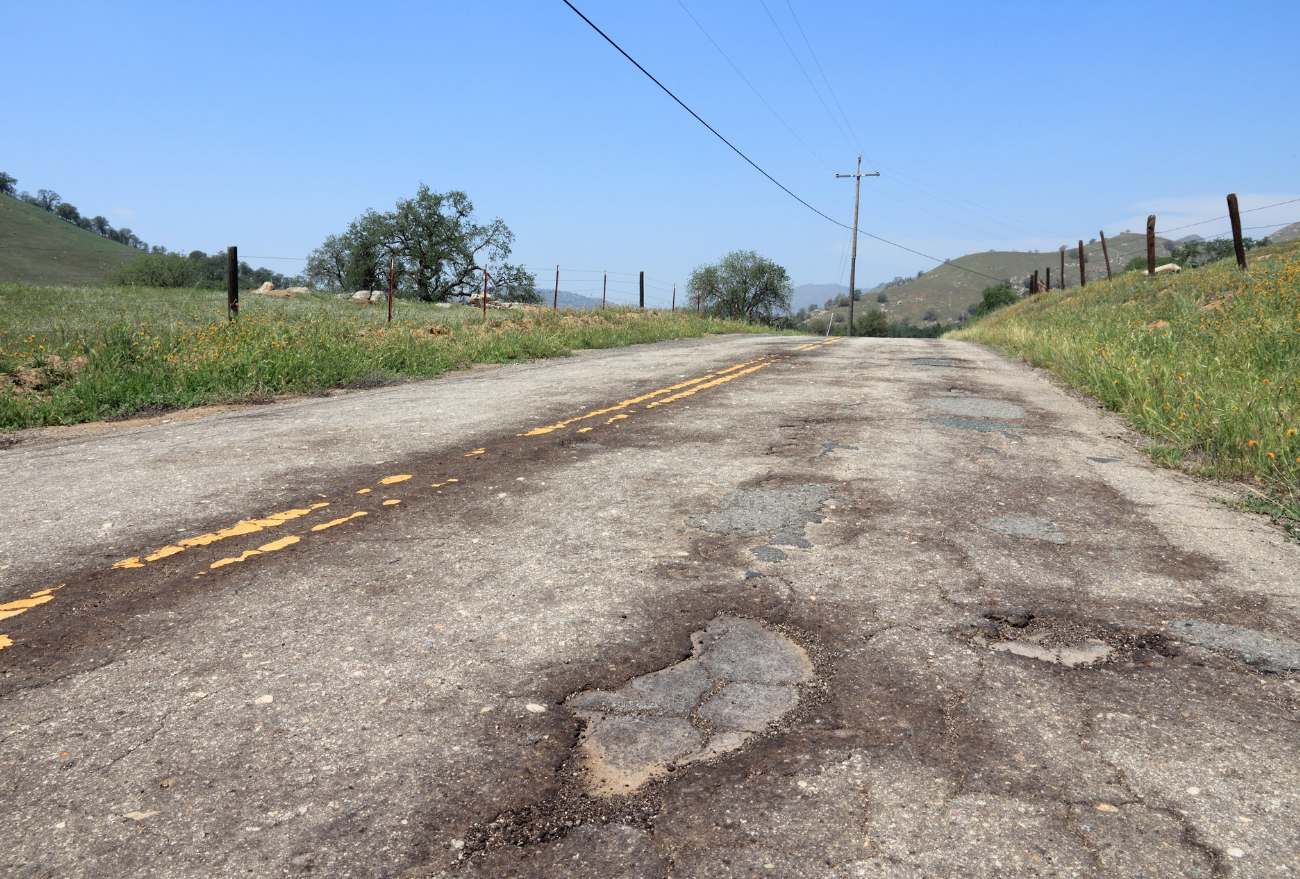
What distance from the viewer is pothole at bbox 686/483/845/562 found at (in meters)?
4.05

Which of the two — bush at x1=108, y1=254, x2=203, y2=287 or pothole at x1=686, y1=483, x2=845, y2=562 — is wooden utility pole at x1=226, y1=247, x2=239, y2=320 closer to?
pothole at x1=686, y1=483, x2=845, y2=562

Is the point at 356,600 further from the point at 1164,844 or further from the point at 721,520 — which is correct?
the point at 1164,844

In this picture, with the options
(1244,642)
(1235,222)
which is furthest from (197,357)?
(1235,222)

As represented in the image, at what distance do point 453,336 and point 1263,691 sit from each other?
14.6 metres

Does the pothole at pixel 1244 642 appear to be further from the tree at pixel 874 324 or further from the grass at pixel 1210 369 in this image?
the tree at pixel 874 324

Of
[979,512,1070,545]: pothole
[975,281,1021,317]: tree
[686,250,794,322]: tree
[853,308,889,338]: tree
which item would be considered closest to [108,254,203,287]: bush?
[686,250,794,322]: tree

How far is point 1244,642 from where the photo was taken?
298 centimetres

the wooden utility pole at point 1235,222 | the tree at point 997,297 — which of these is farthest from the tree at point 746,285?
the wooden utility pole at point 1235,222

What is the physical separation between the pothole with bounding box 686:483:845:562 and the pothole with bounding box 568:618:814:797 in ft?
3.14

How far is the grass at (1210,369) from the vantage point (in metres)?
5.80

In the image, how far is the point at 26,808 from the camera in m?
1.98

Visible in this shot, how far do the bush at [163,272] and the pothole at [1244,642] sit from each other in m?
70.1

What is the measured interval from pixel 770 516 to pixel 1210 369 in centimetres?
622

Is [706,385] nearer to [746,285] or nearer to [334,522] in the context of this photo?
[334,522]
